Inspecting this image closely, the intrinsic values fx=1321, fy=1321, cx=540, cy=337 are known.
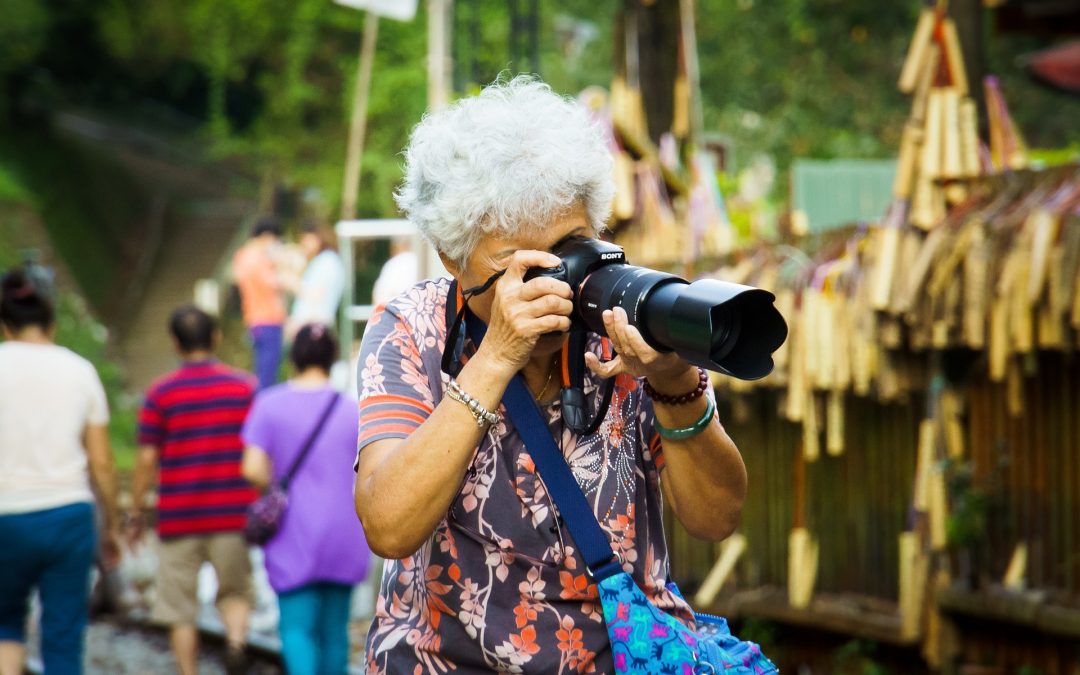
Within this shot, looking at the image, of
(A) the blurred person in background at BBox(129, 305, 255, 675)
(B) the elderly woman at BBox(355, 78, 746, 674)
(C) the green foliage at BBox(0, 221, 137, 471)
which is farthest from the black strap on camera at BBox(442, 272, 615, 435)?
(C) the green foliage at BBox(0, 221, 137, 471)

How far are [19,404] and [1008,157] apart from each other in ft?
13.0

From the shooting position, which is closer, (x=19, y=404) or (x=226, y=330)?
(x=19, y=404)

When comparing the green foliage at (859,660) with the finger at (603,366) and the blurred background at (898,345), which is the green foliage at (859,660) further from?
the finger at (603,366)

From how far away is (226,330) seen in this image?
19.9 m

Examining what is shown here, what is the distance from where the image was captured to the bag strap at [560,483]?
1810 millimetres

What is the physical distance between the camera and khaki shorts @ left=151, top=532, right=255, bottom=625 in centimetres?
585

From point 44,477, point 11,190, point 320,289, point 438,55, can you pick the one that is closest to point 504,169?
point 44,477

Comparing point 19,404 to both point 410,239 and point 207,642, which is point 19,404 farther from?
point 410,239

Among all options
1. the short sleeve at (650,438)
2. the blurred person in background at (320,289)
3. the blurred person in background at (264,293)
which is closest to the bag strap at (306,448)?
the short sleeve at (650,438)

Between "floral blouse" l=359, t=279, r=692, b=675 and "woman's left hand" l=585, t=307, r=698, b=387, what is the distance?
4.5 inches

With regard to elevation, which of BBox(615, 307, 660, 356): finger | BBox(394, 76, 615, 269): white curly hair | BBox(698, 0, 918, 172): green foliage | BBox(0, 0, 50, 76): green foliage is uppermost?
BBox(0, 0, 50, 76): green foliage

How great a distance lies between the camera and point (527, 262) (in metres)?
1.79

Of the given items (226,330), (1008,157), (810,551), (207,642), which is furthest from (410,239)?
(226,330)

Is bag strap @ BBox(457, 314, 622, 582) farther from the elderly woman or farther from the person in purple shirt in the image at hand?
the person in purple shirt
